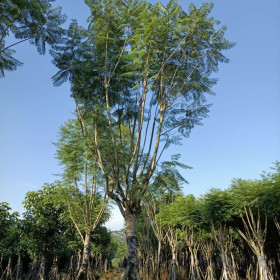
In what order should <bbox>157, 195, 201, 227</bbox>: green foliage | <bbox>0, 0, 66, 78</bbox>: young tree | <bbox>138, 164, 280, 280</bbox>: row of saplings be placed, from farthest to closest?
<bbox>157, 195, 201, 227</bbox>: green foliage
<bbox>138, 164, 280, 280</bbox>: row of saplings
<bbox>0, 0, 66, 78</bbox>: young tree

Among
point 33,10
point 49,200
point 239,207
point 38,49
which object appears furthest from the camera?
point 49,200

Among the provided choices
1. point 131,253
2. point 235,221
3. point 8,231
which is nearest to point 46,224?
point 8,231


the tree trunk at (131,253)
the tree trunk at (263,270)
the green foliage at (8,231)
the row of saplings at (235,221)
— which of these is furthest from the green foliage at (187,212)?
the green foliage at (8,231)


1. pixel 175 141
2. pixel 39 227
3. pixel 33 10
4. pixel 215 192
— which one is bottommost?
pixel 39 227

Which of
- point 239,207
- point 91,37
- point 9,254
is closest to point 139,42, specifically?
point 91,37

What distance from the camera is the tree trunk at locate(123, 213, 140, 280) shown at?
8.29 metres

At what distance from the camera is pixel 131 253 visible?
336 inches

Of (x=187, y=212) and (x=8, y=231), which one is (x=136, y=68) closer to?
(x=187, y=212)

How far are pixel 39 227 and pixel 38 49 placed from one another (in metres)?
11.6

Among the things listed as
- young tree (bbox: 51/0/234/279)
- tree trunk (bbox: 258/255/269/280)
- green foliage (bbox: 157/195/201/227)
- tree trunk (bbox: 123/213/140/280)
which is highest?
young tree (bbox: 51/0/234/279)

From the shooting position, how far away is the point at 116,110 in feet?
33.4

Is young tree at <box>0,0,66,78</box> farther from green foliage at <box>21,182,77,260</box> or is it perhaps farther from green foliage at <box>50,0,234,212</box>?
green foliage at <box>21,182,77,260</box>

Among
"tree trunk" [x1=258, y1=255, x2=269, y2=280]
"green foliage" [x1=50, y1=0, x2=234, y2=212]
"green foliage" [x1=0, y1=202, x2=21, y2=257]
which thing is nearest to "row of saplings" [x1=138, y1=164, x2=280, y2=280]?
"tree trunk" [x1=258, y1=255, x2=269, y2=280]

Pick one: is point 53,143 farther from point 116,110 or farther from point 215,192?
point 215,192
